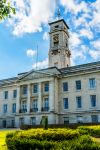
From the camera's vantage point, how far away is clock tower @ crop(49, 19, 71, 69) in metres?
Result: 67.8

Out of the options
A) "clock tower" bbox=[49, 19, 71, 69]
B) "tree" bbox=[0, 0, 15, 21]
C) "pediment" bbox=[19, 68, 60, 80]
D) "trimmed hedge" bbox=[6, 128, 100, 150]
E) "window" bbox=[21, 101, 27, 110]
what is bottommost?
"trimmed hedge" bbox=[6, 128, 100, 150]

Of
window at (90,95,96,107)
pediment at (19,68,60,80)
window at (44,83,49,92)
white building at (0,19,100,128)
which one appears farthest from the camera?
window at (44,83,49,92)

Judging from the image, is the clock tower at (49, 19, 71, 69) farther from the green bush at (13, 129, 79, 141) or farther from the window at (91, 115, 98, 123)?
the green bush at (13, 129, 79, 141)

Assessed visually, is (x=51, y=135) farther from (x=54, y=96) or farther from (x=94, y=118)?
(x=54, y=96)

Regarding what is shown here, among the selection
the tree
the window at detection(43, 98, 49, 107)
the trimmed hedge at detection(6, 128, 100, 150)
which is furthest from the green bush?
the window at detection(43, 98, 49, 107)

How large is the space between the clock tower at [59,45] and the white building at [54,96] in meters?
11.3

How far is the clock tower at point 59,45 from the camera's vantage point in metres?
67.8

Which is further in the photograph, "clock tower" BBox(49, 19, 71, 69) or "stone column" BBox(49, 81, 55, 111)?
"clock tower" BBox(49, 19, 71, 69)

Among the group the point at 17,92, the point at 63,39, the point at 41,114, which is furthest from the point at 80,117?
the point at 63,39

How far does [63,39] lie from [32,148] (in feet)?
184

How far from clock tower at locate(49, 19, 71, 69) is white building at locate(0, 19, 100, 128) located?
446 inches

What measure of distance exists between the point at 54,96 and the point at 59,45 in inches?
778

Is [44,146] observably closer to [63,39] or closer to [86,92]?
[86,92]

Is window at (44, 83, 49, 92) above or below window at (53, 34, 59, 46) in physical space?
below
